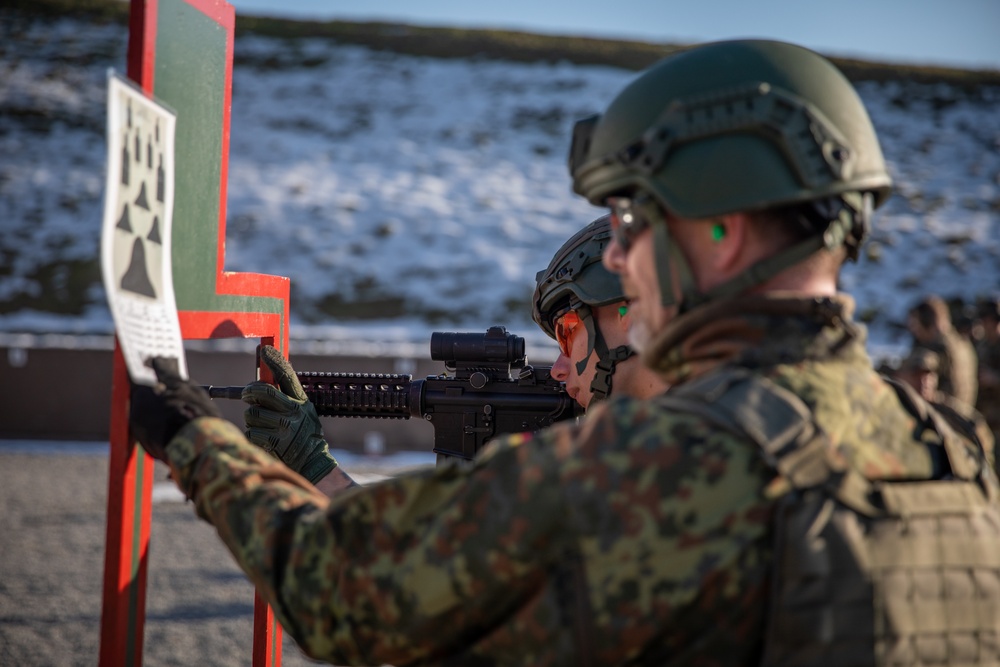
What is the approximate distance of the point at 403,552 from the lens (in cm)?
136

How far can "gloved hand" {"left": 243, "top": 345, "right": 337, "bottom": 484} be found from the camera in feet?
8.28

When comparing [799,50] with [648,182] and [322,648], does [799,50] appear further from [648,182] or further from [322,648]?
[322,648]

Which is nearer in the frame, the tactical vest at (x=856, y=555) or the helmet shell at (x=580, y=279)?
the tactical vest at (x=856, y=555)

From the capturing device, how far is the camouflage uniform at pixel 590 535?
1264 millimetres

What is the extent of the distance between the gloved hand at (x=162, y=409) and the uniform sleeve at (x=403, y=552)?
0.20 metres

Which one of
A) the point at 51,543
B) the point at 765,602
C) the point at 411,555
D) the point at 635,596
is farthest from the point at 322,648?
the point at 51,543

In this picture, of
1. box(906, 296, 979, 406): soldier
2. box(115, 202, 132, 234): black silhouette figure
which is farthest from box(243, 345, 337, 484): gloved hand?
box(906, 296, 979, 406): soldier

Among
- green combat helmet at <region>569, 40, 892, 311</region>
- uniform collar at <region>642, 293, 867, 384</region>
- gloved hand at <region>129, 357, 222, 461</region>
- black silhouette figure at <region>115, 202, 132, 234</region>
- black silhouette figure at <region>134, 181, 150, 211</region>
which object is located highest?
green combat helmet at <region>569, 40, 892, 311</region>

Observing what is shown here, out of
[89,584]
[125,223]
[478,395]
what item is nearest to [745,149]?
[125,223]

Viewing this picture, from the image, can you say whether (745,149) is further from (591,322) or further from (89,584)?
(89,584)

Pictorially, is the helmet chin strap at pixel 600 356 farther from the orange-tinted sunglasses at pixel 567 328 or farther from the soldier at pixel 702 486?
the soldier at pixel 702 486

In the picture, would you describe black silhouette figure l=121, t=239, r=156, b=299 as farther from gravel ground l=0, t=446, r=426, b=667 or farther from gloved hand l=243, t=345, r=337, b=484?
gravel ground l=0, t=446, r=426, b=667

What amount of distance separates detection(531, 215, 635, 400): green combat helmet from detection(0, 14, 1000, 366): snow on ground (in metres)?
11.3

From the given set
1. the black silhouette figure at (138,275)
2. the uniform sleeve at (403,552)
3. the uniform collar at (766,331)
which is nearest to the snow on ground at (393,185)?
the black silhouette figure at (138,275)
